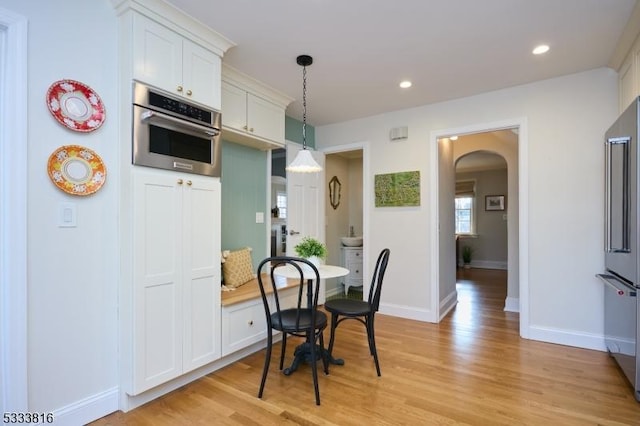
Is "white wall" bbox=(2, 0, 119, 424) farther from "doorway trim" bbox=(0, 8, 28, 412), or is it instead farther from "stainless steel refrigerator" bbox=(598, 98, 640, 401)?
"stainless steel refrigerator" bbox=(598, 98, 640, 401)

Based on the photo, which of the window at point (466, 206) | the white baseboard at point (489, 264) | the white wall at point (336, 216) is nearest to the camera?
the white wall at point (336, 216)

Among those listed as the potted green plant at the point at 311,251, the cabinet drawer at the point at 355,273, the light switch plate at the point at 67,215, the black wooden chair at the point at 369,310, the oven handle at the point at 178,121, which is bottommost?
the cabinet drawer at the point at 355,273

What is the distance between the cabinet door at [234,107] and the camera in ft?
9.49

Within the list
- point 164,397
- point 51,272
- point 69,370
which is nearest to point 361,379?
point 164,397

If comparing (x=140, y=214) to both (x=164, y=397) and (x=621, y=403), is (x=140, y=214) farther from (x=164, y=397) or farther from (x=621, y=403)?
(x=621, y=403)

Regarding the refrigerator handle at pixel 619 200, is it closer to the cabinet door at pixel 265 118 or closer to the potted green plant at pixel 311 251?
the potted green plant at pixel 311 251

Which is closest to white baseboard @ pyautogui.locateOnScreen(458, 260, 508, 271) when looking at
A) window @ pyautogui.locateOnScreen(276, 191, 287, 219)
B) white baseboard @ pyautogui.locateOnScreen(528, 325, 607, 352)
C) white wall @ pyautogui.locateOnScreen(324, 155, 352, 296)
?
white wall @ pyautogui.locateOnScreen(324, 155, 352, 296)

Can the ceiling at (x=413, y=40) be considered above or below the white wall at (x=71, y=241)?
above

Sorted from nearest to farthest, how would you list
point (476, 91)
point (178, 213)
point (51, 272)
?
point (51, 272) → point (178, 213) → point (476, 91)

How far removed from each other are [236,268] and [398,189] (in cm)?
218

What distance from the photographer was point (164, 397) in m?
2.14

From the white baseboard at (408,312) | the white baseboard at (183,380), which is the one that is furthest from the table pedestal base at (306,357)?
the white baseboard at (408,312)

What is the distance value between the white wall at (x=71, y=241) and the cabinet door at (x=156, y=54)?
0.20 m

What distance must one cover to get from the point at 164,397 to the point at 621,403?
118 inches
